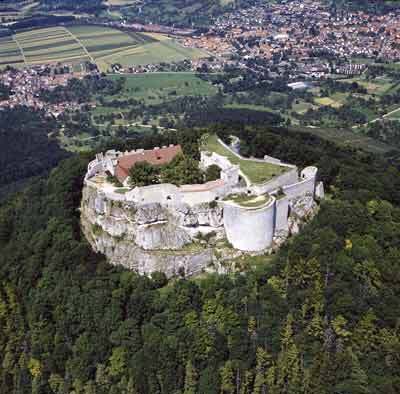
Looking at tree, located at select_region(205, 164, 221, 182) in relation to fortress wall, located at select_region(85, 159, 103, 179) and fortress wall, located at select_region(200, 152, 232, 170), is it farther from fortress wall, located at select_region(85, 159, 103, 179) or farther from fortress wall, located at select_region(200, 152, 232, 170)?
fortress wall, located at select_region(85, 159, 103, 179)

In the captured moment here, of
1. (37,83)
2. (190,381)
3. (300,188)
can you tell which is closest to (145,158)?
(300,188)

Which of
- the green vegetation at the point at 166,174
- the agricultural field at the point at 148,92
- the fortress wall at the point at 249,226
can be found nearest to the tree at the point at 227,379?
the fortress wall at the point at 249,226

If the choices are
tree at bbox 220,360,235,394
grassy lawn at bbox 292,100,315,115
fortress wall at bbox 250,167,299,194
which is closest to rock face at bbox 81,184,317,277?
fortress wall at bbox 250,167,299,194

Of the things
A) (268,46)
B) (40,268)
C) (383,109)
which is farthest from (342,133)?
(268,46)

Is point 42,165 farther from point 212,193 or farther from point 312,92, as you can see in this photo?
point 312,92

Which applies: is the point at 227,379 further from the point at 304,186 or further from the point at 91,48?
the point at 91,48
